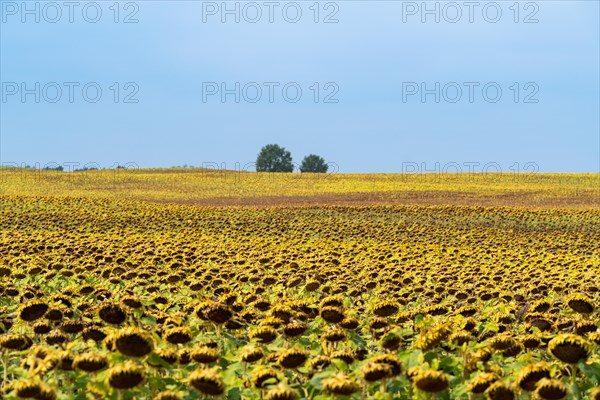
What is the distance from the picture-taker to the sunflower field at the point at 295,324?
12.7 feet

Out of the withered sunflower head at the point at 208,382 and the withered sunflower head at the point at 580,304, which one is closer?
the withered sunflower head at the point at 208,382

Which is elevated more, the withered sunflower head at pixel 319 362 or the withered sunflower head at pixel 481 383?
the withered sunflower head at pixel 481 383

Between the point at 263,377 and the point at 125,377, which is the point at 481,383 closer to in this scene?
the point at 263,377

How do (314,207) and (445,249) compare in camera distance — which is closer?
(445,249)

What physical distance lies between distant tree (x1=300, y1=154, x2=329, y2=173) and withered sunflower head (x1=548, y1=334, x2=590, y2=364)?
420ft

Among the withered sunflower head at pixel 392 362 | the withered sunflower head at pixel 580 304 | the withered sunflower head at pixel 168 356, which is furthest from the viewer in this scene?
the withered sunflower head at pixel 580 304

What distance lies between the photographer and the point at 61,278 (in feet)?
34.2

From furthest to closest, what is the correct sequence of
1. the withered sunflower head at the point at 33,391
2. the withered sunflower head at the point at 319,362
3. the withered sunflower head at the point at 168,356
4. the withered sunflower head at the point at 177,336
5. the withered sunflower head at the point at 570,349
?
the withered sunflower head at the point at 177,336 < the withered sunflower head at the point at 319,362 < the withered sunflower head at the point at 570,349 < the withered sunflower head at the point at 168,356 < the withered sunflower head at the point at 33,391

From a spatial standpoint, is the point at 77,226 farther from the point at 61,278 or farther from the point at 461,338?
the point at 461,338

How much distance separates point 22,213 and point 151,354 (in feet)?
94.2

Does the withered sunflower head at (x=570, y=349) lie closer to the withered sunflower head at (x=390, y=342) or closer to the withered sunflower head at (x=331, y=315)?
the withered sunflower head at (x=390, y=342)

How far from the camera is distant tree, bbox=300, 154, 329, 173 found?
5231 inches

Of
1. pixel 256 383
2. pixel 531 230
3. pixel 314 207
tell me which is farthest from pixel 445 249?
pixel 256 383

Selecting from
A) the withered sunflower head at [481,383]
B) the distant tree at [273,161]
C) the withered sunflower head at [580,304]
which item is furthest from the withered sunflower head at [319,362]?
the distant tree at [273,161]
